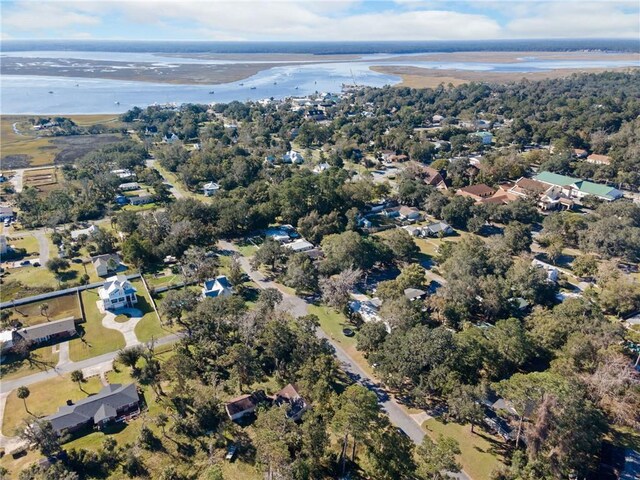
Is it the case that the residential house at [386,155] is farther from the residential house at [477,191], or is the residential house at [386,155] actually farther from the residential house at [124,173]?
the residential house at [124,173]

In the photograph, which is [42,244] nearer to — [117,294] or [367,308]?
[117,294]

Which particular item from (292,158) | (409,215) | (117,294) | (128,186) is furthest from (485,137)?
(117,294)

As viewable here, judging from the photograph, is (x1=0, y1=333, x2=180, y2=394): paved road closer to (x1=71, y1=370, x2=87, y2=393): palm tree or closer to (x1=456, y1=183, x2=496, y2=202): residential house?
(x1=71, y1=370, x2=87, y2=393): palm tree

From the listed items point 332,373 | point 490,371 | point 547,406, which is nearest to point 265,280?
point 332,373

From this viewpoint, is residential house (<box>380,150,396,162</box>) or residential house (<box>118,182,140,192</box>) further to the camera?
residential house (<box>380,150,396,162</box>)

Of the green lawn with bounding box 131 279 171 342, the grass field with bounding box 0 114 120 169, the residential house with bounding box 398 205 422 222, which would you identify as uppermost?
the grass field with bounding box 0 114 120 169

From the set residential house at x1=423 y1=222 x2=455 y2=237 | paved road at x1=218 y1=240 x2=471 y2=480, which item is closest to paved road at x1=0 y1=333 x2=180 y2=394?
paved road at x1=218 y1=240 x2=471 y2=480
